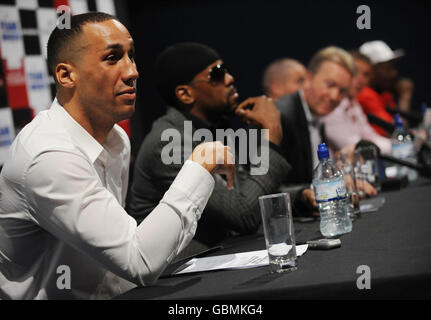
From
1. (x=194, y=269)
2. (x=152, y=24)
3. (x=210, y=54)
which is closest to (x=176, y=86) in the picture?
(x=210, y=54)

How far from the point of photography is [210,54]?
2.06 metres

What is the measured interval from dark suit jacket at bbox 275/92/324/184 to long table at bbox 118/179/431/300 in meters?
1.24

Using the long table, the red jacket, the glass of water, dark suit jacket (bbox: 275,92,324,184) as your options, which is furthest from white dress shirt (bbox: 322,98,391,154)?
the glass of water

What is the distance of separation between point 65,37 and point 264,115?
846mm

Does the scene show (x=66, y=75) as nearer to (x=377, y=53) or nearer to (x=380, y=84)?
(x=377, y=53)

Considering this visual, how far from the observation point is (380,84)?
5.57 meters

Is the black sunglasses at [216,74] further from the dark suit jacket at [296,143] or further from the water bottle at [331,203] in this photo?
the dark suit jacket at [296,143]

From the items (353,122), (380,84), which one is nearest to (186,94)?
(353,122)

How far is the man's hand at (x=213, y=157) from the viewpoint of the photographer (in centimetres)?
128

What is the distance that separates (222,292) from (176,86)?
1184 mm

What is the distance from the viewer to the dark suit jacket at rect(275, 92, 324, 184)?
2797 millimetres

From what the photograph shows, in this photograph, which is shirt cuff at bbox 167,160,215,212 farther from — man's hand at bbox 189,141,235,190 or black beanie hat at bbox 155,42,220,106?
black beanie hat at bbox 155,42,220,106

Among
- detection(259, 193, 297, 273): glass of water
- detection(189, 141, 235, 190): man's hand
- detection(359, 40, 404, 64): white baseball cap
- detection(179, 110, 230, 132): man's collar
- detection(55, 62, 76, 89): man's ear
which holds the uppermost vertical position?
detection(359, 40, 404, 64): white baseball cap
